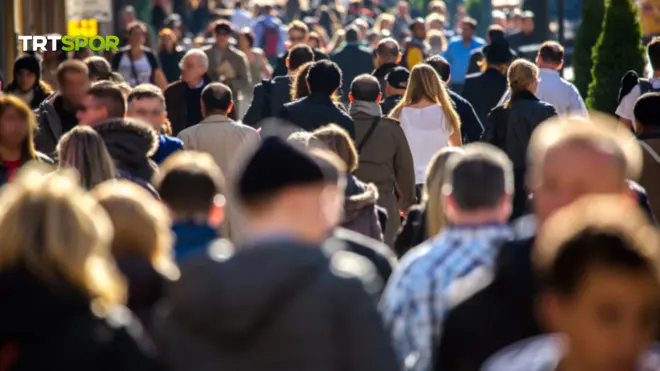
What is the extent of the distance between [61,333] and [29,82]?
943 cm

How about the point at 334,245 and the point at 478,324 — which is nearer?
the point at 478,324

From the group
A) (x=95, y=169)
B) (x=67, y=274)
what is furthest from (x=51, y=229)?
(x=95, y=169)

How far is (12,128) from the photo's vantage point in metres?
9.34

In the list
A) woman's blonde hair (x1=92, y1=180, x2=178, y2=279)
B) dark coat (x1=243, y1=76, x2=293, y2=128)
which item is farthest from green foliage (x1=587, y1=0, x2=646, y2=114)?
woman's blonde hair (x1=92, y1=180, x2=178, y2=279)

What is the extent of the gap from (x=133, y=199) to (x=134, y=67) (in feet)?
43.2

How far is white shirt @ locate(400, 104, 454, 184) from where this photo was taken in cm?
1340

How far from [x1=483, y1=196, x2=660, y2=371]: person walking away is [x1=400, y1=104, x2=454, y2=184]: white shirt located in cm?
949

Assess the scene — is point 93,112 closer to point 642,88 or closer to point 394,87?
point 394,87

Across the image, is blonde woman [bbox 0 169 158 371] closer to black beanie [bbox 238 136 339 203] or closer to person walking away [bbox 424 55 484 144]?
black beanie [bbox 238 136 339 203]

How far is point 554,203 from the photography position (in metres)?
5.59

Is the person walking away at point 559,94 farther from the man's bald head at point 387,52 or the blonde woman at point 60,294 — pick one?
the blonde woman at point 60,294

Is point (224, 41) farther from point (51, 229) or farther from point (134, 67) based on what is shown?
point (51, 229)

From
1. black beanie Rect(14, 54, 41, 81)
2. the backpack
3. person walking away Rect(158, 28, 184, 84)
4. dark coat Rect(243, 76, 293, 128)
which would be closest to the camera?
black beanie Rect(14, 54, 41, 81)

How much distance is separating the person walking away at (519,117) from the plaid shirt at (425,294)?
7.42m
